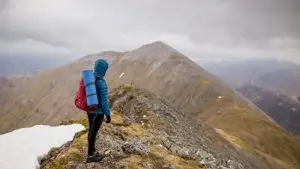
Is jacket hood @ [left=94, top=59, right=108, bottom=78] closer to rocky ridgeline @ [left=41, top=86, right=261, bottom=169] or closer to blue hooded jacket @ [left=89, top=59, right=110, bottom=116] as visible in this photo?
blue hooded jacket @ [left=89, top=59, right=110, bottom=116]

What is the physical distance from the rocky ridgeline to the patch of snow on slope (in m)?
0.70

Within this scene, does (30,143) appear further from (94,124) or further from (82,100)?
(82,100)

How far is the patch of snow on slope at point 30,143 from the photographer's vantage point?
18.6 m

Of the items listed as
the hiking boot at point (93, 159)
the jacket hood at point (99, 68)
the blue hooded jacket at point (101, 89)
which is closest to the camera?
the blue hooded jacket at point (101, 89)

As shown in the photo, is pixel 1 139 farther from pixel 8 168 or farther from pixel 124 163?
pixel 124 163

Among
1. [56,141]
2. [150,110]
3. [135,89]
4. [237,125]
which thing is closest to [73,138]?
[56,141]

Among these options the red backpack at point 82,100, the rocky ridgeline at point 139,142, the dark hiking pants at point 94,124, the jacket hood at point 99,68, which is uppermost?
the jacket hood at point 99,68

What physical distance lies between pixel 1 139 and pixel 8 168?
200 inches

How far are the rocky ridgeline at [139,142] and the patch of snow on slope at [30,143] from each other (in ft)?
2.30

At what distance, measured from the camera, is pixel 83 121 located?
1113 inches

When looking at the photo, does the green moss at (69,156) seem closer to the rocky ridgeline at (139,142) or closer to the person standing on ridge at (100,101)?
the rocky ridgeline at (139,142)

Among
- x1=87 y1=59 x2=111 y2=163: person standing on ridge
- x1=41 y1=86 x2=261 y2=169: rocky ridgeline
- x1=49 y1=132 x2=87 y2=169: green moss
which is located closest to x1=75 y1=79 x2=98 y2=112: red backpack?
x1=87 y1=59 x2=111 y2=163: person standing on ridge

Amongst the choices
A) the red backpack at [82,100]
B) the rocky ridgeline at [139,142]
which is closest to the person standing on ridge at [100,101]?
the red backpack at [82,100]

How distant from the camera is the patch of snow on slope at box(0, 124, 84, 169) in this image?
18562mm
